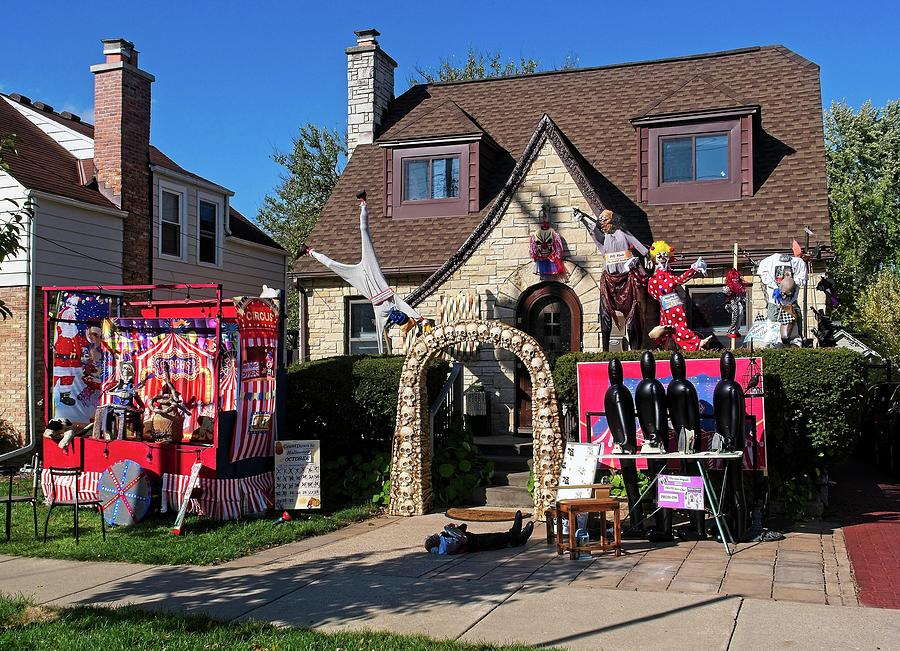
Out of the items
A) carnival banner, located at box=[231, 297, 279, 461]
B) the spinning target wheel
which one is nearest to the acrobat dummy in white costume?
carnival banner, located at box=[231, 297, 279, 461]

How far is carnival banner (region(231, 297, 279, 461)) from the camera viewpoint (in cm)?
1066

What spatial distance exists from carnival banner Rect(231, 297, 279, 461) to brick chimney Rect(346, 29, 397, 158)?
9.05 metres

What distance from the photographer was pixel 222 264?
68.9ft

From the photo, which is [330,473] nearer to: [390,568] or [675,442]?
[390,568]

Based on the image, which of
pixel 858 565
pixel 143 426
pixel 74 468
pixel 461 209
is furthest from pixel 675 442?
pixel 461 209

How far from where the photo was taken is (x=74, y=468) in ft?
36.8

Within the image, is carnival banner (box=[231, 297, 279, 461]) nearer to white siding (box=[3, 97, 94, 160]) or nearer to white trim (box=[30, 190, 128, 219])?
white trim (box=[30, 190, 128, 219])

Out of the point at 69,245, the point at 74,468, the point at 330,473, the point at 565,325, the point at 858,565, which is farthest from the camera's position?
the point at 69,245

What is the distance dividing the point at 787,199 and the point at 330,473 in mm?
9533

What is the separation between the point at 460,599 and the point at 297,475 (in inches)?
175

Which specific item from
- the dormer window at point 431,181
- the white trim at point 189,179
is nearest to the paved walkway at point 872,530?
the dormer window at point 431,181

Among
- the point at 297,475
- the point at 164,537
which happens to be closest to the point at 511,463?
the point at 297,475

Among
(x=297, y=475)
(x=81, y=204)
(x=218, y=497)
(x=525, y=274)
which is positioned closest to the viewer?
(x=218, y=497)

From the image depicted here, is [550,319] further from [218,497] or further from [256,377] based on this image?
[218,497]
